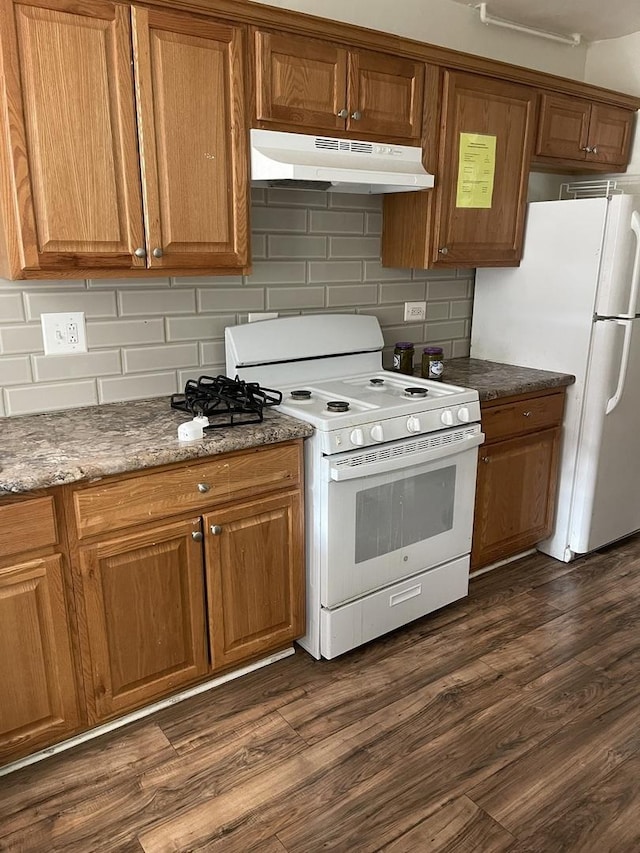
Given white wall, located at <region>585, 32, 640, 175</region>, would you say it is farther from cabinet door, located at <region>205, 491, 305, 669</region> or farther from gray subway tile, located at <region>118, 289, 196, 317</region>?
cabinet door, located at <region>205, 491, 305, 669</region>

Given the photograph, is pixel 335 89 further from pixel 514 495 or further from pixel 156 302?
pixel 514 495

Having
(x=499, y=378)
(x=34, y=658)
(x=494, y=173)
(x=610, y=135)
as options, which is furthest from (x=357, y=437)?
(x=610, y=135)

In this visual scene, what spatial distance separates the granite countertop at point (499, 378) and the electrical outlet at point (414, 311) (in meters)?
0.27

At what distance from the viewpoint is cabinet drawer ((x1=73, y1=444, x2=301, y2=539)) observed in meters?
1.75

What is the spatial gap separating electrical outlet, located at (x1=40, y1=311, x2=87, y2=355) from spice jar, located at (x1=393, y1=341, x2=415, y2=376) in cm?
136

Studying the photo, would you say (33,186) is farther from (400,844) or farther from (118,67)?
(400,844)

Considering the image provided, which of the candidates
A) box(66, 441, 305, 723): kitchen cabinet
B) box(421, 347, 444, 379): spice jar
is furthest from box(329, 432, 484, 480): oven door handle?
box(421, 347, 444, 379): spice jar

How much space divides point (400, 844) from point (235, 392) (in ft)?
4.71

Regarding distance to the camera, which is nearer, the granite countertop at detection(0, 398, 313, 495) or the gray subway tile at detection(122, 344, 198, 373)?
the granite countertop at detection(0, 398, 313, 495)

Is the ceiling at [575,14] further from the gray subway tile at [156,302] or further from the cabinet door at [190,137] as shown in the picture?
the gray subway tile at [156,302]

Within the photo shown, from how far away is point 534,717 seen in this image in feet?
6.82

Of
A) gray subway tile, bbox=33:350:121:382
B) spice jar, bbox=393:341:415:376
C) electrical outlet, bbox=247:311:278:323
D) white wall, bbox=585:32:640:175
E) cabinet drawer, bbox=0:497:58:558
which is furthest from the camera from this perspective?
white wall, bbox=585:32:640:175

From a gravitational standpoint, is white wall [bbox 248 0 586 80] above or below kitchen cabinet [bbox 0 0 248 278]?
above

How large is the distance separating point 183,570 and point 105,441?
46cm
